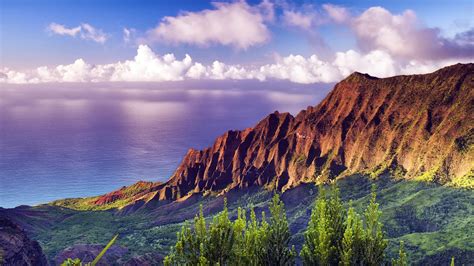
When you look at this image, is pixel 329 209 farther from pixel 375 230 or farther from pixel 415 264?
pixel 415 264

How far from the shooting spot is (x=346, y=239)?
36.8 metres

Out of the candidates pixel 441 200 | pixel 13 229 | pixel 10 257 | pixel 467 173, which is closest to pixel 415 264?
pixel 441 200

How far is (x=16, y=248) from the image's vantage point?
394 ft

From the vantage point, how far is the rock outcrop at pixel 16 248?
4537 inches

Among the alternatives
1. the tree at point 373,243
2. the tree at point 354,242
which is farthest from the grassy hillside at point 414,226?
the tree at point 354,242

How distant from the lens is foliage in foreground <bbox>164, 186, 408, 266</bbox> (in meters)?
34.0

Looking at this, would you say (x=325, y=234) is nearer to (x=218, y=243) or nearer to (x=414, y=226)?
(x=218, y=243)

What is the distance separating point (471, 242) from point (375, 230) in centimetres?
9472

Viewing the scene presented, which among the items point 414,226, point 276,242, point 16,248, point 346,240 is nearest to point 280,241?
point 276,242

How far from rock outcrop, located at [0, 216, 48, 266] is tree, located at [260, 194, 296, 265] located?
3618 inches

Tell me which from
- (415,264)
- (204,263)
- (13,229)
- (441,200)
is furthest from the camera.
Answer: (441,200)

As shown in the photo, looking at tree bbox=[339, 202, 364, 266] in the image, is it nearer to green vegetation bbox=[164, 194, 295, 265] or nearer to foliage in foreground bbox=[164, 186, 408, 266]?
foliage in foreground bbox=[164, 186, 408, 266]

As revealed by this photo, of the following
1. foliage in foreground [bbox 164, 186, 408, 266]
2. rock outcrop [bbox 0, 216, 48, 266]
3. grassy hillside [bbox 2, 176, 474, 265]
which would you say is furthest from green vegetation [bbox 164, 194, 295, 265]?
grassy hillside [bbox 2, 176, 474, 265]

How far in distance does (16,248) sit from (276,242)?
103 meters
